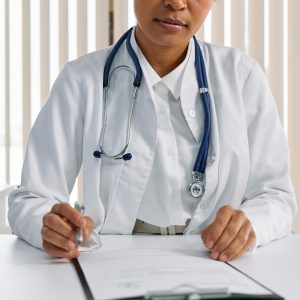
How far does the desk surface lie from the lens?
0.96 metres

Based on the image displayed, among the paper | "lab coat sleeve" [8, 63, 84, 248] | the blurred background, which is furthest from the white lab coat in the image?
the blurred background

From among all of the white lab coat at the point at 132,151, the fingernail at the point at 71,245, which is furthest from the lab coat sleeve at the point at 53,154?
the fingernail at the point at 71,245

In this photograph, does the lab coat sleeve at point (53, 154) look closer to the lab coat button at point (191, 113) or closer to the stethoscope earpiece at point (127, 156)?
the stethoscope earpiece at point (127, 156)

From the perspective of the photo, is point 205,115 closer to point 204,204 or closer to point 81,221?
point 204,204

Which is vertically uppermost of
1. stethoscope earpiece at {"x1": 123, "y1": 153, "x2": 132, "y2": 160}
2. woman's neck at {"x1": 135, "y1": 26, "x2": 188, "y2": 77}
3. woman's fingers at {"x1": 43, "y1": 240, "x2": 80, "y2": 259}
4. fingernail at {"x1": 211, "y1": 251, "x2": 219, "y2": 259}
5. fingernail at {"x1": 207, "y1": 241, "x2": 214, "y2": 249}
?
woman's neck at {"x1": 135, "y1": 26, "x2": 188, "y2": 77}

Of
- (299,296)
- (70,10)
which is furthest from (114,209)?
(70,10)

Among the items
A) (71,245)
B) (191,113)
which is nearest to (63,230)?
(71,245)

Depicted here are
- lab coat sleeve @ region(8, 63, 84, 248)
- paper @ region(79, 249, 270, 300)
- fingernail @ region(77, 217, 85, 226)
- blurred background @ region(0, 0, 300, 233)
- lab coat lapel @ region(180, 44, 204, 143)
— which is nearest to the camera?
paper @ region(79, 249, 270, 300)

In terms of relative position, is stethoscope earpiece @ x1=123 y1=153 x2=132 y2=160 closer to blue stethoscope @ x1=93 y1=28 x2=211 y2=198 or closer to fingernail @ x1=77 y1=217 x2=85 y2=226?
blue stethoscope @ x1=93 y1=28 x2=211 y2=198

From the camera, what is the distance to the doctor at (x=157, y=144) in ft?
4.88

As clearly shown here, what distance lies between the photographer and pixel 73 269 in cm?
110

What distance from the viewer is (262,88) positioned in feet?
5.25

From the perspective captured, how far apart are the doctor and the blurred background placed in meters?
1.23

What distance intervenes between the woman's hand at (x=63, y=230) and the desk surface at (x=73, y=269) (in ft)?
0.07
